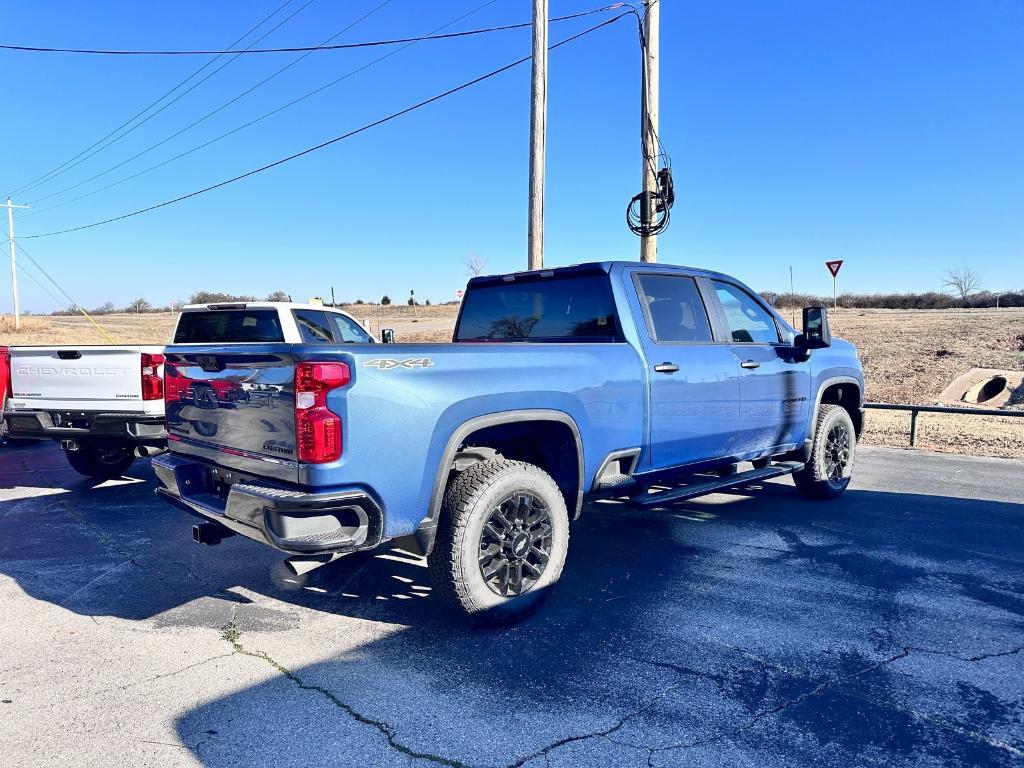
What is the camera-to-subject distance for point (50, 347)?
632cm

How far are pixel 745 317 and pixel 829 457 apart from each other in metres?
1.81

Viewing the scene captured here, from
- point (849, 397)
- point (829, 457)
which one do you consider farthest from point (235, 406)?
point (849, 397)

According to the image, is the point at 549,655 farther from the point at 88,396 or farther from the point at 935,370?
the point at 935,370

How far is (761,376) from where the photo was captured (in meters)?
5.32

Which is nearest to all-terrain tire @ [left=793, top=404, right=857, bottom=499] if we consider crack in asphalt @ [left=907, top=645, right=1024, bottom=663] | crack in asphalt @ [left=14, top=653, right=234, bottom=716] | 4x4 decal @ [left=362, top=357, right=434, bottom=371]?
crack in asphalt @ [left=907, top=645, right=1024, bottom=663]

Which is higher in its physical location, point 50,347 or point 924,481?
point 50,347

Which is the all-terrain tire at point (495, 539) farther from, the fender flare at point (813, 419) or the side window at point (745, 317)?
the fender flare at point (813, 419)

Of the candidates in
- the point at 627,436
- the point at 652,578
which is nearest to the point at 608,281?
the point at 627,436

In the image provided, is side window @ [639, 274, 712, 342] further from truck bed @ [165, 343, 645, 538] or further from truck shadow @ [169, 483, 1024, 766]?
truck shadow @ [169, 483, 1024, 766]

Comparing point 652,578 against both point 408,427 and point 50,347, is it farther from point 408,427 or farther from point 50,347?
point 50,347

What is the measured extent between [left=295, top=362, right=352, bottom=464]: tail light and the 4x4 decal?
131 millimetres

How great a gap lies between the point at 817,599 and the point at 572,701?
1873mm

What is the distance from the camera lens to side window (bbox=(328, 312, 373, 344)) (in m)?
8.60

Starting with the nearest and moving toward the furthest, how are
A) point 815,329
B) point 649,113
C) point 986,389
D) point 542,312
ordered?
1. point 542,312
2. point 815,329
3. point 649,113
4. point 986,389
